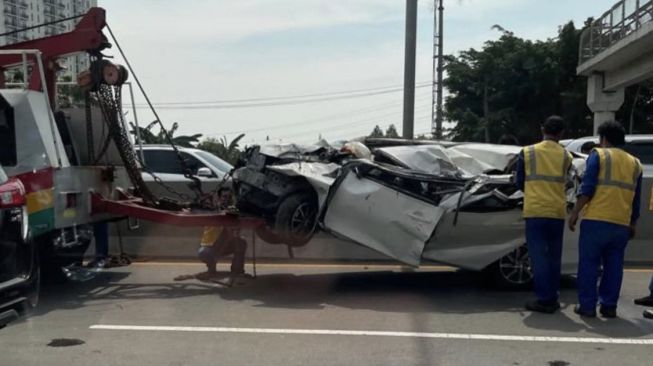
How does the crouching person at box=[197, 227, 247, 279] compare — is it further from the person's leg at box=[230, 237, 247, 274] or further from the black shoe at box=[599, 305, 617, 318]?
the black shoe at box=[599, 305, 617, 318]

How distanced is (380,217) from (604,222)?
2.22 metres

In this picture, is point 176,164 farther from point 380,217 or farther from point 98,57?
point 380,217

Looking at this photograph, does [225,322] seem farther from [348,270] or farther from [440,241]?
[348,270]

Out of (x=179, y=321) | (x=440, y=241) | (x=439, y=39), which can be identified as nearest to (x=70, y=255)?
(x=179, y=321)

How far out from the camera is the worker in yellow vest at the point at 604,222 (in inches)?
279

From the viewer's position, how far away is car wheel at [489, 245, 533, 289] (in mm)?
8281

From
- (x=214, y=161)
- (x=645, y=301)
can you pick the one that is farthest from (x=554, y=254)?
(x=214, y=161)

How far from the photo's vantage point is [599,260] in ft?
23.6

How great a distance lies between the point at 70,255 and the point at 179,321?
248 cm

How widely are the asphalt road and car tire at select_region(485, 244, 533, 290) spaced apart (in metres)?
0.24

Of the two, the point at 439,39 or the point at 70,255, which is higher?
the point at 439,39

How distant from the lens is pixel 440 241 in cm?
801

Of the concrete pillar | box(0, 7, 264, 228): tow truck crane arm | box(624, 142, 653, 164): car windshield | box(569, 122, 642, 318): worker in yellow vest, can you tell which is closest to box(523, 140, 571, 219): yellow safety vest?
box(569, 122, 642, 318): worker in yellow vest

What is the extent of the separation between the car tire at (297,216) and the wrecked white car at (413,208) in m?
0.01
